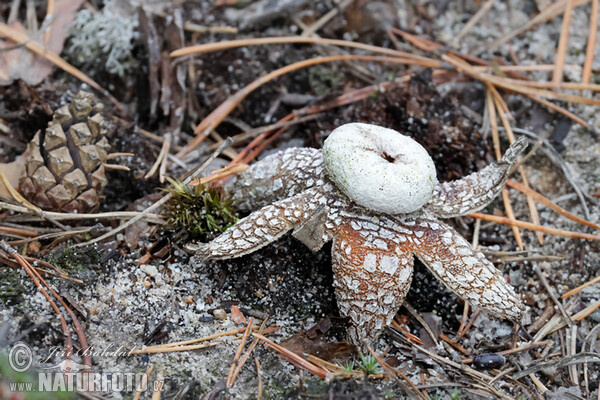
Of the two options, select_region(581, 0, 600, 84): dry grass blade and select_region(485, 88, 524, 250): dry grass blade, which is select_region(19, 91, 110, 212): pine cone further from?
select_region(581, 0, 600, 84): dry grass blade

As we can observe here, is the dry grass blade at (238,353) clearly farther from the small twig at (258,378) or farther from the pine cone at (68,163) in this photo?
the pine cone at (68,163)

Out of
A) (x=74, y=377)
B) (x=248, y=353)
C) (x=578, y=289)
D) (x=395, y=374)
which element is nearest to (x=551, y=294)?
(x=578, y=289)

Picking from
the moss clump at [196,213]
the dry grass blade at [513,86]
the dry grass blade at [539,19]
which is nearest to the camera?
the moss clump at [196,213]

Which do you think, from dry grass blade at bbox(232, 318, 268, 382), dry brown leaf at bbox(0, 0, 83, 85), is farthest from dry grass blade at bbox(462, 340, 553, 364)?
dry brown leaf at bbox(0, 0, 83, 85)

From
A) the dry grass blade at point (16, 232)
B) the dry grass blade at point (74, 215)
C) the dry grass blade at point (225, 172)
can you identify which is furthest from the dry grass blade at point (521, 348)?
the dry grass blade at point (16, 232)

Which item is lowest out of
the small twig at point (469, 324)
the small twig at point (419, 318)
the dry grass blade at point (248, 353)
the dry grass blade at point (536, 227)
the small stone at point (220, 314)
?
the small twig at point (469, 324)

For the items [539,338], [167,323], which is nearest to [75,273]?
[167,323]

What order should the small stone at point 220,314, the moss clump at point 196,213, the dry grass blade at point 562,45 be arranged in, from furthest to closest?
1. the dry grass blade at point 562,45
2. the moss clump at point 196,213
3. the small stone at point 220,314

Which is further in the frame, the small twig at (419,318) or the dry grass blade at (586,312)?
the dry grass blade at (586,312)
